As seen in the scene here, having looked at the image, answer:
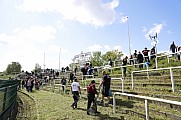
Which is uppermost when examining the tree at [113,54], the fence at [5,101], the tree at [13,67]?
the tree at [113,54]

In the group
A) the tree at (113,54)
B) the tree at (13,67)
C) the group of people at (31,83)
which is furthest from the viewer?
the tree at (13,67)

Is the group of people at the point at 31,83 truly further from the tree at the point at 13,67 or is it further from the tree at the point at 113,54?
the tree at the point at 13,67

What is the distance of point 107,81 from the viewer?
1103cm

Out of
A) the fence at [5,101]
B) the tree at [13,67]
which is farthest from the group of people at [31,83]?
the tree at [13,67]

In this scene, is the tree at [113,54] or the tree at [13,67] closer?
the tree at [113,54]

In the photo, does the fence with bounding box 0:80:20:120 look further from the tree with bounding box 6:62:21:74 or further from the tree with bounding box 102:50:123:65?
the tree with bounding box 6:62:21:74

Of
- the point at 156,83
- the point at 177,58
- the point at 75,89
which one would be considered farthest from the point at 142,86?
the point at 177,58

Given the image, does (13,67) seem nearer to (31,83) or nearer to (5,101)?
(31,83)

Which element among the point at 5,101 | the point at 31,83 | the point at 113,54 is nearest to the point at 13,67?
the point at 113,54

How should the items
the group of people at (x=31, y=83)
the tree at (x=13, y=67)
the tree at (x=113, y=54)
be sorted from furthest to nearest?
1. the tree at (x=13, y=67)
2. the tree at (x=113, y=54)
3. the group of people at (x=31, y=83)

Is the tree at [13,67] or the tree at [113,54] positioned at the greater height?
the tree at [113,54]

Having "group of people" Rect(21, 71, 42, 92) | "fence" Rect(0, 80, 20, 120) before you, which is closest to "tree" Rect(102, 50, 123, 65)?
"group of people" Rect(21, 71, 42, 92)

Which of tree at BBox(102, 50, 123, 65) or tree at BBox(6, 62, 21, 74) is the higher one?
tree at BBox(102, 50, 123, 65)

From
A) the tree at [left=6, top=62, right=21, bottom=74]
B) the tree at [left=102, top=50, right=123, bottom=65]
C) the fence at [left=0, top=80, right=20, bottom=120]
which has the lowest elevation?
the fence at [left=0, top=80, right=20, bottom=120]
